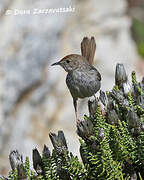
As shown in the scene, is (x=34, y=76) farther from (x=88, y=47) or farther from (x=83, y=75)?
(x=83, y=75)

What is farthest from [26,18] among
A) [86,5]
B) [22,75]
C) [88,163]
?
[88,163]

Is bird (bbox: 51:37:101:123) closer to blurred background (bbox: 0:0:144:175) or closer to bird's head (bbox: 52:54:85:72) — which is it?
bird's head (bbox: 52:54:85:72)

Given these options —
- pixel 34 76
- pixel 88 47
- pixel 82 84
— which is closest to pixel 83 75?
pixel 82 84

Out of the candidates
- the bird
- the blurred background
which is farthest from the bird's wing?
the blurred background

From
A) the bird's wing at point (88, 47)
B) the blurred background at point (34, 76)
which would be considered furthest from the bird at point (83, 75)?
the blurred background at point (34, 76)

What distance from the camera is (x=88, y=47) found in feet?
11.4

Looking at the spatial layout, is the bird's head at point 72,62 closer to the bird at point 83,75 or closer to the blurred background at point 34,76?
the bird at point 83,75

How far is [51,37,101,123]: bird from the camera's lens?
3.11 m

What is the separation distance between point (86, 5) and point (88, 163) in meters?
6.49

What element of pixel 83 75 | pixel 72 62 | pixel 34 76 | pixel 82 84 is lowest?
pixel 82 84

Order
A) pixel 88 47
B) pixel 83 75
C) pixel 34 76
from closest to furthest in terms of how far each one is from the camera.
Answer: pixel 83 75 < pixel 88 47 < pixel 34 76

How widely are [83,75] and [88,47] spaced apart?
1.00 feet

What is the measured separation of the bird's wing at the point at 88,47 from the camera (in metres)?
3.44

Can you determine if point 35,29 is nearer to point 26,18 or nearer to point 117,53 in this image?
point 26,18
